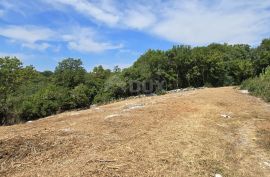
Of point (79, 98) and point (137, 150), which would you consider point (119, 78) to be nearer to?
point (79, 98)

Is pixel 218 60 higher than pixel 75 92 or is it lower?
higher

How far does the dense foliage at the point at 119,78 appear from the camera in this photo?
118 feet

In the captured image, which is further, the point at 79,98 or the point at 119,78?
the point at 119,78

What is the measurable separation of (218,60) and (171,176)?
183 ft

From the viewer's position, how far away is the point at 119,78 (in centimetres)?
4956

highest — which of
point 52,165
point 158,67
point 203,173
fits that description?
point 158,67

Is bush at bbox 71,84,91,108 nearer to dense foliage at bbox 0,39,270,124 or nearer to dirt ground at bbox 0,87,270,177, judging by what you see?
dense foliage at bbox 0,39,270,124

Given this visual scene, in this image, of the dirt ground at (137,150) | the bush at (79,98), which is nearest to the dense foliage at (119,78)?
the bush at (79,98)

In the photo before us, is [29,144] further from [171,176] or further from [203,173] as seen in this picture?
[203,173]

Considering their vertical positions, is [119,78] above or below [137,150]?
above

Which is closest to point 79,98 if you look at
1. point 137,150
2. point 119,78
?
point 119,78

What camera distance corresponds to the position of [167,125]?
31.8 feet

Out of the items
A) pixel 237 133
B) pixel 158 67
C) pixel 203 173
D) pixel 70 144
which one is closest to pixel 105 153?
pixel 70 144

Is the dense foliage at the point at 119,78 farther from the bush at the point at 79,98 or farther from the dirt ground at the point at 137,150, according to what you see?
the dirt ground at the point at 137,150
